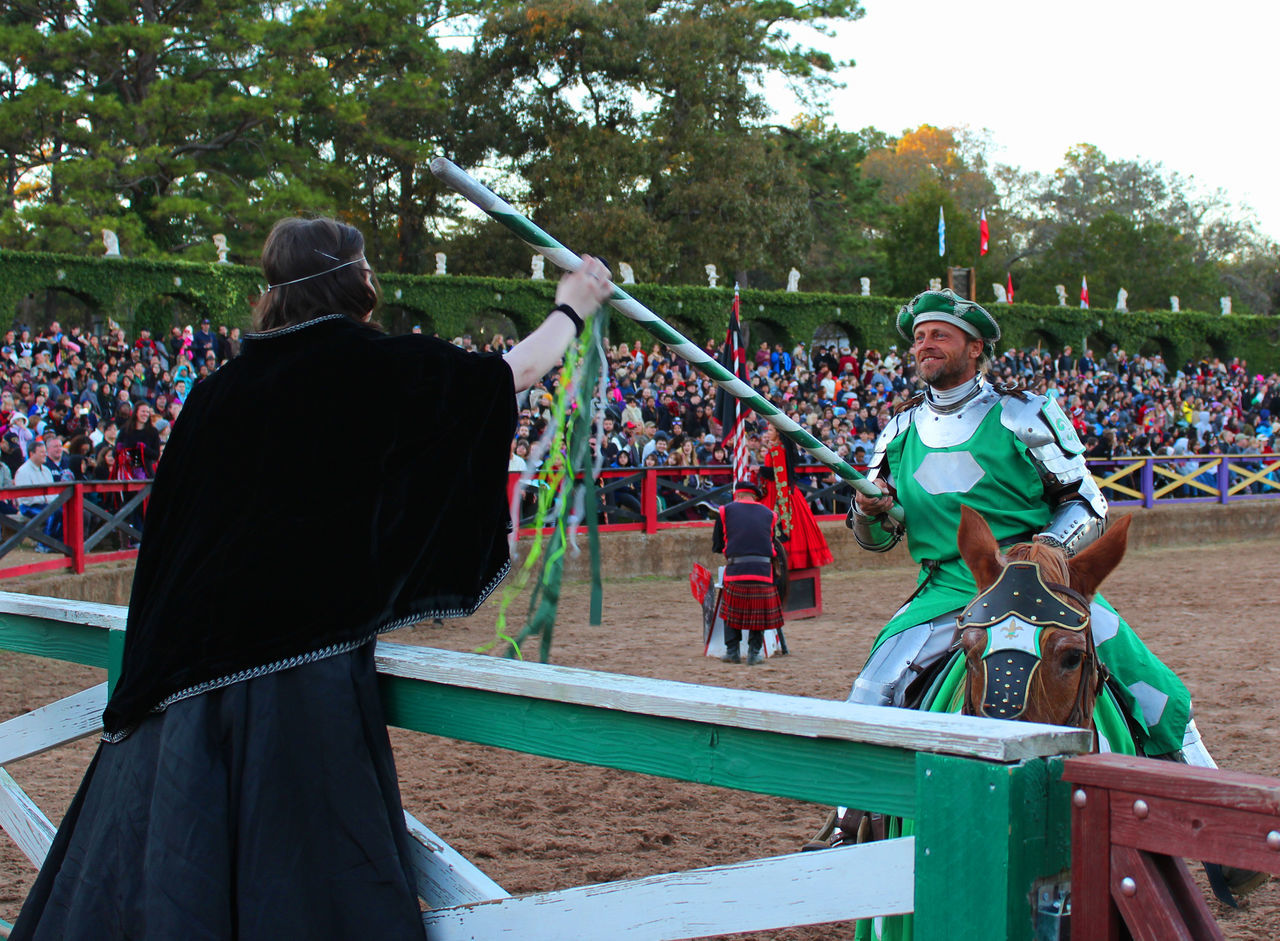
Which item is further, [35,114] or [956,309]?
[35,114]

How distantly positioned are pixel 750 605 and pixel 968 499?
539 cm

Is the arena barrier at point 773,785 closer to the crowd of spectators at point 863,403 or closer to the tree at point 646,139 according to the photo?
the crowd of spectators at point 863,403

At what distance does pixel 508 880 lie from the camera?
14.2 ft

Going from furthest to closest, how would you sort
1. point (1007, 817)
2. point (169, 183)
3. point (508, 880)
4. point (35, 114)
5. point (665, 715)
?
point (169, 183), point (35, 114), point (508, 880), point (665, 715), point (1007, 817)

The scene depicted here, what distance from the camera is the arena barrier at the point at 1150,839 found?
1236mm

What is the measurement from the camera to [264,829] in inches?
70.6

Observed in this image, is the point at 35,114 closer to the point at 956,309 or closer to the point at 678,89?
the point at 678,89

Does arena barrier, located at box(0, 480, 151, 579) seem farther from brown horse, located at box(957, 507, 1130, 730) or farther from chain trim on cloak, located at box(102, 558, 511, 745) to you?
brown horse, located at box(957, 507, 1130, 730)

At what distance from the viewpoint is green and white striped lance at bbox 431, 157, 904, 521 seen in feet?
7.61

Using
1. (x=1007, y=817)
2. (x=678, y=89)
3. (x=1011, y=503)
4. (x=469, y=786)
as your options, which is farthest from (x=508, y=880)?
(x=678, y=89)

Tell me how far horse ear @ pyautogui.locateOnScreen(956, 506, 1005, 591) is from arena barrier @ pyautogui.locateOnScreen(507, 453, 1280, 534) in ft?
26.4

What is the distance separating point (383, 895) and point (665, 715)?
0.54 meters

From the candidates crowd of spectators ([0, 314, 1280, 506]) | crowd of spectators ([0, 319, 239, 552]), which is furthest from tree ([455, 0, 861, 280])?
crowd of spectators ([0, 319, 239, 552])

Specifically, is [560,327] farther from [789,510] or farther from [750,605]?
[789,510]
